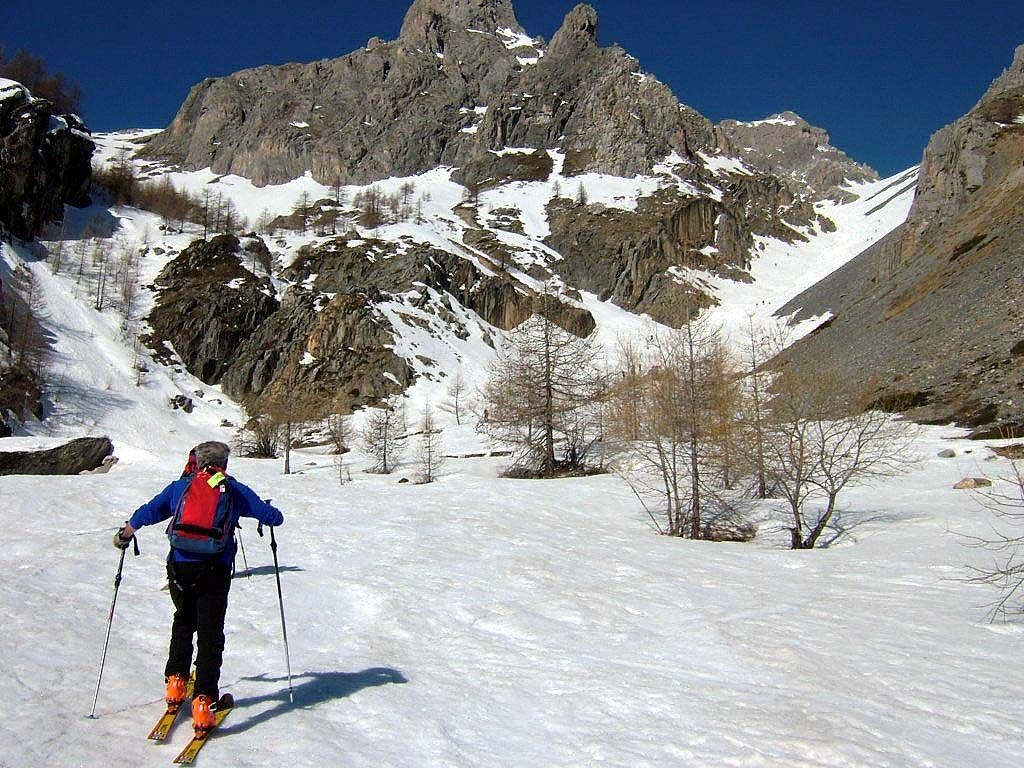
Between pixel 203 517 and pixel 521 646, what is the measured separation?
417cm

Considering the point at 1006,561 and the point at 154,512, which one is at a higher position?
the point at 154,512

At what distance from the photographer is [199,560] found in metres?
4.62

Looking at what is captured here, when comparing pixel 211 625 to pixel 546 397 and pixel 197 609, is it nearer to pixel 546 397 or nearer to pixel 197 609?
pixel 197 609

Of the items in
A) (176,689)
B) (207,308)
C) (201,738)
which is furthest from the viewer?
(207,308)

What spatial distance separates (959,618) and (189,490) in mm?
10394

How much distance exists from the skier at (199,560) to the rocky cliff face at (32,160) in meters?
87.9

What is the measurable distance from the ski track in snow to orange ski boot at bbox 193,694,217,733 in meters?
0.18

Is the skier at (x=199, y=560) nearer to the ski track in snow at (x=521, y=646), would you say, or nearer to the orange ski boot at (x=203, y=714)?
the orange ski boot at (x=203, y=714)

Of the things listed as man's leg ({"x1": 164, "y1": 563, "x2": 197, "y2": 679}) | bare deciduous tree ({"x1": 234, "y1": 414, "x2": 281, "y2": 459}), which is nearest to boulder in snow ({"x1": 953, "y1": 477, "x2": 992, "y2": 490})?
man's leg ({"x1": 164, "y1": 563, "x2": 197, "y2": 679})

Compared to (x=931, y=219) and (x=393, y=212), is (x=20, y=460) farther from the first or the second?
(x=393, y=212)

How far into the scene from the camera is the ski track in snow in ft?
14.9

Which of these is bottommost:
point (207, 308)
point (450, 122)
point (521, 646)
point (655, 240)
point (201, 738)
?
point (521, 646)

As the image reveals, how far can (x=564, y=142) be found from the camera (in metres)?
171

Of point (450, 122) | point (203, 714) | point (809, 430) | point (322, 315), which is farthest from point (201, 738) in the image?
point (450, 122)
